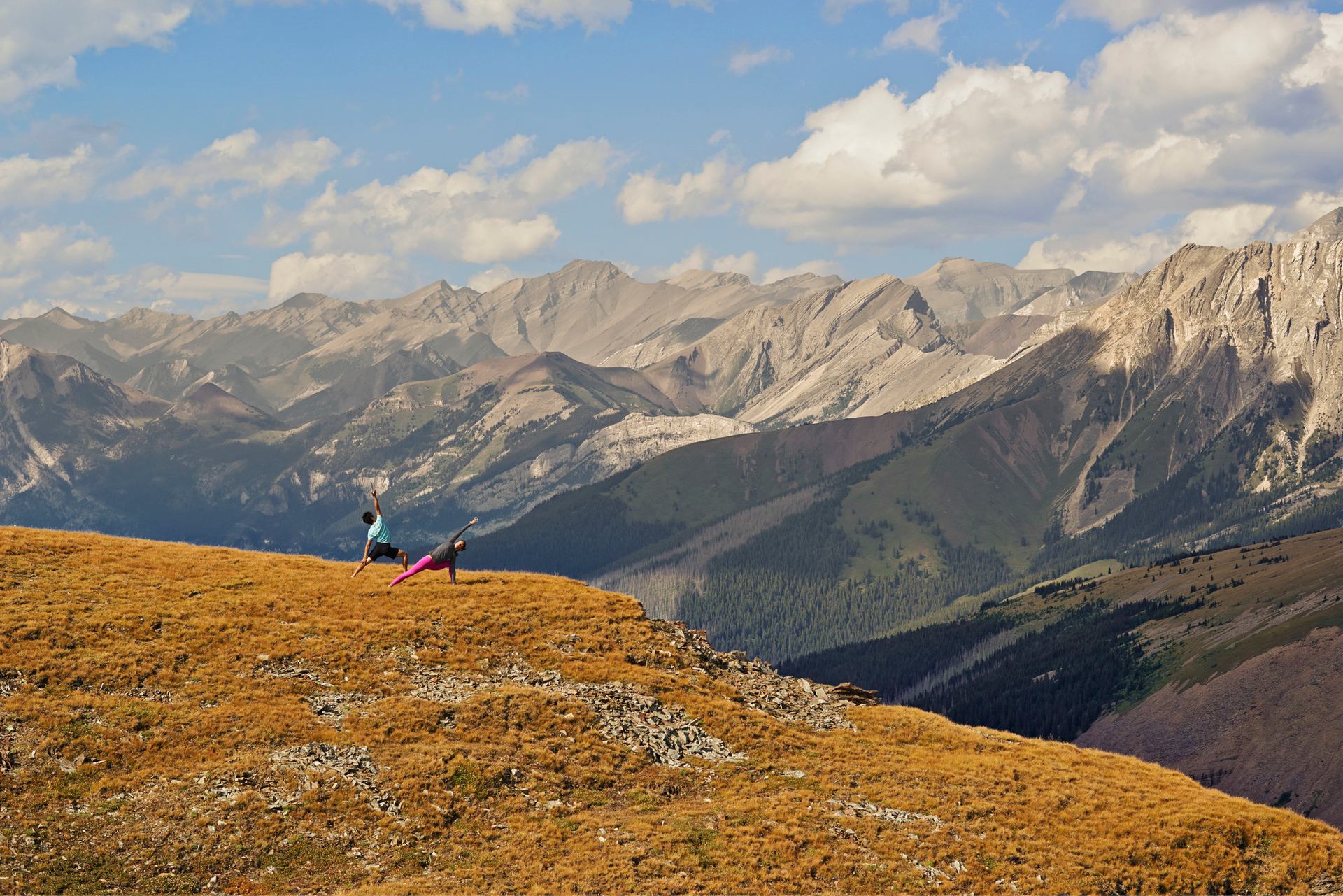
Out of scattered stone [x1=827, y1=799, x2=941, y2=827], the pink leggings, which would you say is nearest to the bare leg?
the pink leggings

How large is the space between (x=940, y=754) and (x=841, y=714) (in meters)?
7.77

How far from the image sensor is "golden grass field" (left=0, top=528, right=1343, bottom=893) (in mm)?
47469

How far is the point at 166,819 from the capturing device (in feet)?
157

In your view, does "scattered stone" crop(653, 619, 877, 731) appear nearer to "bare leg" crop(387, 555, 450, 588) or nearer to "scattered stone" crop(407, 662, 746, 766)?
"scattered stone" crop(407, 662, 746, 766)

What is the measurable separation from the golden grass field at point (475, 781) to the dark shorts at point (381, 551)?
7.87m

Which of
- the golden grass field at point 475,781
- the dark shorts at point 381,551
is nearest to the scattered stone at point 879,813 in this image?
the golden grass field at point 475,781

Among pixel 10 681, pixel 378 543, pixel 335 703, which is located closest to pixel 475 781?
pixel 335 703

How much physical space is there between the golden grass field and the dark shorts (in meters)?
7.87

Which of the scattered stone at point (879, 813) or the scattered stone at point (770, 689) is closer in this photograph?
the scattered stone at point (879, 813)

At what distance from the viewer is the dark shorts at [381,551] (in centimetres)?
6041

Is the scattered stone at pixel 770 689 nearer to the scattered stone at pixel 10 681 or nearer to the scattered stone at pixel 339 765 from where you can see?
the scattered stone at pixel 339 765

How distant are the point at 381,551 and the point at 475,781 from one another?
541 inches

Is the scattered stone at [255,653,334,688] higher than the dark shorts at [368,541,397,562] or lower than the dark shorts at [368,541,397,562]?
lower

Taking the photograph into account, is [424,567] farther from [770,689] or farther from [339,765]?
[770,689]
